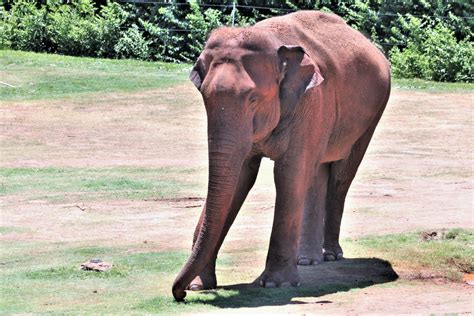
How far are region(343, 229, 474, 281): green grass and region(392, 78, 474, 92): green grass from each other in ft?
42.4

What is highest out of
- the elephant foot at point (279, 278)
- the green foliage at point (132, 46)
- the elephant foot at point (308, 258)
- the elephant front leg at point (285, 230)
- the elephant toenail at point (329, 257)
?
the elephant front leg at point (285, 230)

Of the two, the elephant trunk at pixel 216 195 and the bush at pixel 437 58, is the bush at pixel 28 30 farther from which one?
the elephant trunk at pixel 216 195

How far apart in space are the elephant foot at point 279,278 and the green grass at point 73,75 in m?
14.3

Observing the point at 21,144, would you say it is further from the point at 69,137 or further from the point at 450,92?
the point at 450,92

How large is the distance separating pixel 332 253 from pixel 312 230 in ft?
1.37

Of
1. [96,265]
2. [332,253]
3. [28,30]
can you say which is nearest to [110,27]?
[28,30]

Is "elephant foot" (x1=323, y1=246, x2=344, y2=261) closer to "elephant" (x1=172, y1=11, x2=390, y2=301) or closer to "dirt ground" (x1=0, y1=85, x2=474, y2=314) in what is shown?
"elephant" (x1=172, y1=11, x2=390, y2=301)

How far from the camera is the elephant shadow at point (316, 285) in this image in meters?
10.6

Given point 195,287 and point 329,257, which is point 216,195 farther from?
point 329,257

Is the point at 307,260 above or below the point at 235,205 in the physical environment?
below

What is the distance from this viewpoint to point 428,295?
1105 centimetres

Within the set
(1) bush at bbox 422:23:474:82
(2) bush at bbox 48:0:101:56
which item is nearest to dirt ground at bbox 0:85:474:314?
(1) bush at bbox 422:23:474:82

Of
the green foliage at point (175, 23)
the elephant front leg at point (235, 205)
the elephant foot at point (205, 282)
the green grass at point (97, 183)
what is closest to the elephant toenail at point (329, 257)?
the elephant front leg at point (235, 205)

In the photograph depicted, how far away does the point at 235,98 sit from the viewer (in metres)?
10.3
